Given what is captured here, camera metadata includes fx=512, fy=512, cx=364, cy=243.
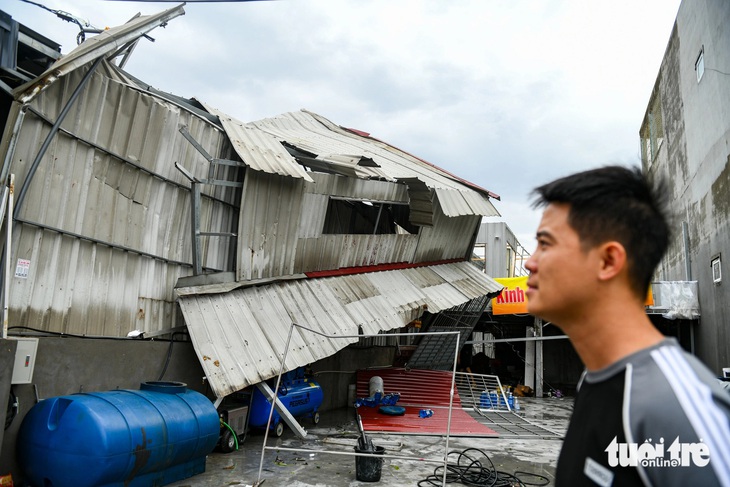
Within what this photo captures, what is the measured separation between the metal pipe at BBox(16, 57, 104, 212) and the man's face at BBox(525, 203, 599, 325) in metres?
8.61

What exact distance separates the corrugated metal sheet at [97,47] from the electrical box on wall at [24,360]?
3.59m

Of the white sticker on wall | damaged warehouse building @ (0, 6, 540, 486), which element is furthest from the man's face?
the white sticker on wall

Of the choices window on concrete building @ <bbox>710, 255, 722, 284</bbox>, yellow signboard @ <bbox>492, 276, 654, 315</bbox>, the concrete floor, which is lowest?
the concrete floor

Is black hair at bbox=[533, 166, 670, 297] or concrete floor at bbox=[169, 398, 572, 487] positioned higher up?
black hair at bbox=[533, 166, 670, 297]

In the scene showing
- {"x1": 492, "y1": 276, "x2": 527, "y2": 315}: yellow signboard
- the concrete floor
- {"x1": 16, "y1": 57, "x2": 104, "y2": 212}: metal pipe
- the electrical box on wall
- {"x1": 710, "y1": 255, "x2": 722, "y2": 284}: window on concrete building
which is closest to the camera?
the electrical box on wall

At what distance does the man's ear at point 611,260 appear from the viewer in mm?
1564

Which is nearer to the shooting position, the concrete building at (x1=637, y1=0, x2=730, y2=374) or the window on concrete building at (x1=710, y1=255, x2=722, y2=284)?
the concrete building at (x1=637, y1=0, x2=730, y2=374)

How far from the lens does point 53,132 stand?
8.36 meters

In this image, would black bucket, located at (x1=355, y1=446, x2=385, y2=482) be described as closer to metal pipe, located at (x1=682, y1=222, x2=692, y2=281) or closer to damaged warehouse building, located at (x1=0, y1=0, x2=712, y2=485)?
damaged warehouse building, located at (x1=0, y1=0, x2=712, y2=485)

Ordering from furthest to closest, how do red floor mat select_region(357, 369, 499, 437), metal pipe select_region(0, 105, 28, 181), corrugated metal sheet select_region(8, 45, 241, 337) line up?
red floor mat select_region(357, 369, 499, 437) → corrugated metal sheet select_region(8, 45, 241, 337) → metal pipe select_region(0, 105, 28, 181)

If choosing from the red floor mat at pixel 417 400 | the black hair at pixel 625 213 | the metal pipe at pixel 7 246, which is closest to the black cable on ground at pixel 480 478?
the red floor mat at pixel 417 400

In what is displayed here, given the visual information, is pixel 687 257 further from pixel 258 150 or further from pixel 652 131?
pixel 258 150

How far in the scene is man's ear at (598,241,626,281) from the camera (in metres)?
1.56

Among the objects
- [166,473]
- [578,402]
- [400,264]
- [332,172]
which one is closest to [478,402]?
[400,264]
